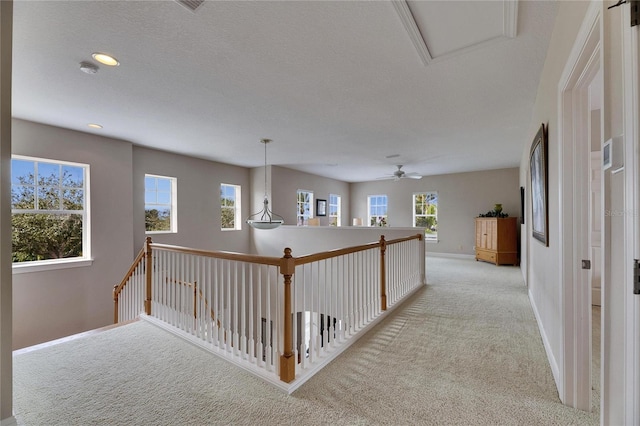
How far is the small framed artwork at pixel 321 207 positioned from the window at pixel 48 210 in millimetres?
5694

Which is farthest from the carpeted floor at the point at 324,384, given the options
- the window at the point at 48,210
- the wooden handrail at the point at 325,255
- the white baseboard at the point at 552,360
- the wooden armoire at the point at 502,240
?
the wooden armoire at the point at 502,240

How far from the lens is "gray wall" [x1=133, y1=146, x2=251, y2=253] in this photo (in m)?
5.23

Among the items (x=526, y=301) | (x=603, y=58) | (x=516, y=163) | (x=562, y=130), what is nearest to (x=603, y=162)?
(x=603, y=58)

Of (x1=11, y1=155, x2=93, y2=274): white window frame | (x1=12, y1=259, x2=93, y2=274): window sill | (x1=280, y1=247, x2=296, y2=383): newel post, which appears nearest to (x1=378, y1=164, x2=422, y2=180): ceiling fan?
(x1=280, y1=247, x2=296, y2=383): newel post

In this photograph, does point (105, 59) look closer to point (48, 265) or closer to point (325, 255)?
point (325, 255)

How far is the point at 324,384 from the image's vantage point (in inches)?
79.4

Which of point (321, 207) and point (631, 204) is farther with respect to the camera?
point (321, 207)

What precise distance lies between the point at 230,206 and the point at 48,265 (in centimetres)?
369

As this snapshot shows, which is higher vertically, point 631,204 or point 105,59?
point 105,59

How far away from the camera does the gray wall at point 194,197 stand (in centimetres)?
523

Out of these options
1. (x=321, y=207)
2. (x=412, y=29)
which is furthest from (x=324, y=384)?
(x=321, y=207)

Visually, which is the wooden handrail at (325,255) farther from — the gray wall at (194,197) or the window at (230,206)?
the window at (230,206)

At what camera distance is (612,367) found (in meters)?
0.99

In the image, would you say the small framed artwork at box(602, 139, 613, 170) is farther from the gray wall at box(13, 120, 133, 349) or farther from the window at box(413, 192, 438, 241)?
the window at box(413, 192, 438, 241)
